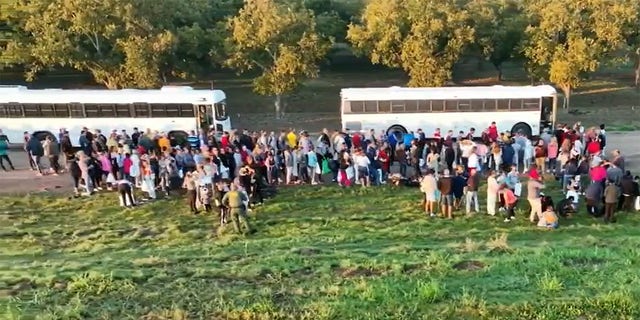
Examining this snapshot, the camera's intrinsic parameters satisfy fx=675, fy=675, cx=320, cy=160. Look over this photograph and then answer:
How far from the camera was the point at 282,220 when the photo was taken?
17984mm

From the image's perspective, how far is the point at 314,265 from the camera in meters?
13.0

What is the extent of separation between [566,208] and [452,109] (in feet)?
41.1

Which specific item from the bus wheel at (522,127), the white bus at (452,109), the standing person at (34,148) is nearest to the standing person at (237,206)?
the standing person at (34,148)

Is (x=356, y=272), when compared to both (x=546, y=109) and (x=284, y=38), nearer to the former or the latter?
(x=546, y=109)

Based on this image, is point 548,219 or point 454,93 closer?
point 548,219

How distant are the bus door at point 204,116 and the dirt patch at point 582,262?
19.4 metres

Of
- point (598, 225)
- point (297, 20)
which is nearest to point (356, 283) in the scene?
point (598, 225)

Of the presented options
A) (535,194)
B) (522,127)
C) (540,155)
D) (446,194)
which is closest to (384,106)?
(522,127)

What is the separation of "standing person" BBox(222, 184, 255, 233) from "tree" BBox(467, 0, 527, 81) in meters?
26.6

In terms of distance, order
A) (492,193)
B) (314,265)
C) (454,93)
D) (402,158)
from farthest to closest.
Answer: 1. (454,93)
2. (402,158)
3. (492,193)
4. (314,265)

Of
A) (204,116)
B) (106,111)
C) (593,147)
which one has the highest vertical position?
(106,111)

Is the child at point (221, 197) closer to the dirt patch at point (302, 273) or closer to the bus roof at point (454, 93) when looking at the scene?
the dirt patch at point (302, 273)

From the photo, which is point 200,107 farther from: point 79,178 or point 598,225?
point 598,225

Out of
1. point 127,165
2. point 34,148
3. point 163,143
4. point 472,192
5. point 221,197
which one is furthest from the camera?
point 34,148
